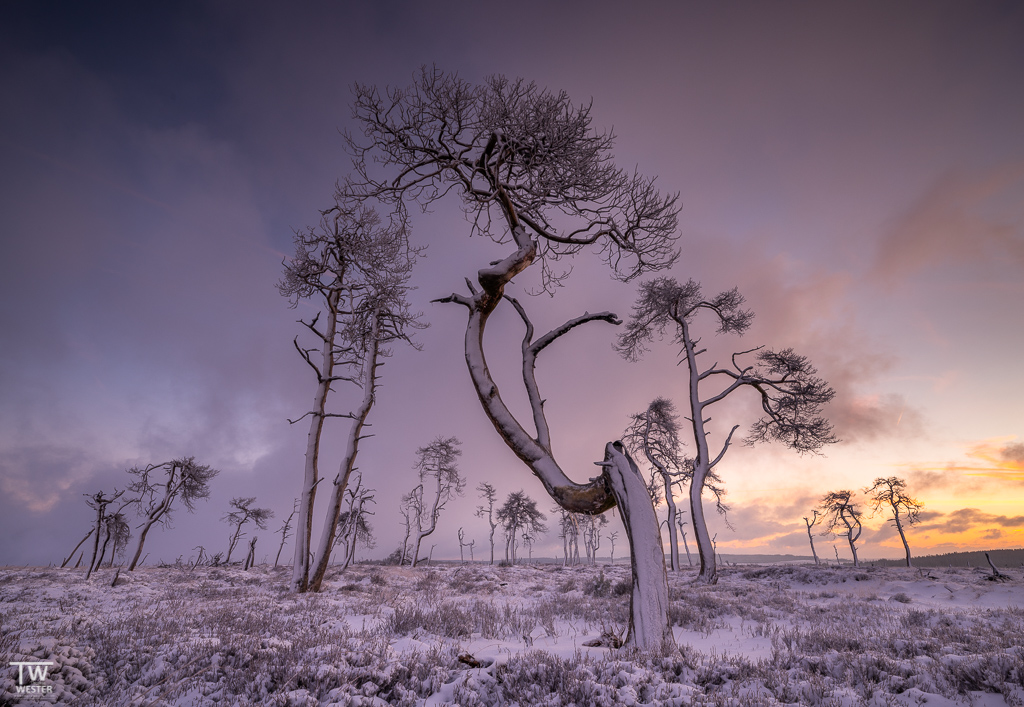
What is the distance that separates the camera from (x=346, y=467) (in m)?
12.7

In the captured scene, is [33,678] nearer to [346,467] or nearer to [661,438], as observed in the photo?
[346,467]

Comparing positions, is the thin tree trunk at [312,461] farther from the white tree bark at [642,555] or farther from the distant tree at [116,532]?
the distant tree at [116,532]

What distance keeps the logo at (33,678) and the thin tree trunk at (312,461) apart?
8751 millimetres

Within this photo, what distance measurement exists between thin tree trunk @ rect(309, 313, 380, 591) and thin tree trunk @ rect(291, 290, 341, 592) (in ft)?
1.12

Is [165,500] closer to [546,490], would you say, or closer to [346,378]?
[346,378]

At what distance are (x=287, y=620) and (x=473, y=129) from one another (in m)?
9.38

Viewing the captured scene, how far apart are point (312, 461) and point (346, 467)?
109cm

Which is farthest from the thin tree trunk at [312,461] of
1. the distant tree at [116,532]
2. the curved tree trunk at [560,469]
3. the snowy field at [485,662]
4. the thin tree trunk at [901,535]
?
the thin tree trunk at [901,535]

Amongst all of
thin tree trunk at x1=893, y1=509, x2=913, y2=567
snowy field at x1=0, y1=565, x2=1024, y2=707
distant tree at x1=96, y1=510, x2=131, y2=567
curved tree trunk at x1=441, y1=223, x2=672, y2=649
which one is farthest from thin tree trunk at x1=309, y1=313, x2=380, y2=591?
thin tree trunk at x1=893, y1=509, x2=913, y2=567

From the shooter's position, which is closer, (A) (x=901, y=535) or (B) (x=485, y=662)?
(B) (x=485, y=662)

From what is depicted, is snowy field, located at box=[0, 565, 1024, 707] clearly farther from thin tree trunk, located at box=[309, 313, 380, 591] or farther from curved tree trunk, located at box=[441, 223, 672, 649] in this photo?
thin tree trunk, located at box=[309, 313, 380, 591]

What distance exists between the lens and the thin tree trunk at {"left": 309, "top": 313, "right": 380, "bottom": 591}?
1182 centimetres

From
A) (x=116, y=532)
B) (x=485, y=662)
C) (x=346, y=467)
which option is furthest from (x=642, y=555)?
(x=116, y=532)

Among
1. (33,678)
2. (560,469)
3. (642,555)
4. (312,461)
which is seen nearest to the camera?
(33,678)
